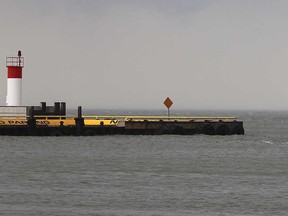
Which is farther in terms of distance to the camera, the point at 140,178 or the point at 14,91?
the point at 14,91

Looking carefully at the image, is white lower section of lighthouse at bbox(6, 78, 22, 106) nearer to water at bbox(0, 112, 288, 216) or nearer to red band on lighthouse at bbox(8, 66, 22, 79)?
red band on lighthouse at bbox(8, 66, 22, 79)

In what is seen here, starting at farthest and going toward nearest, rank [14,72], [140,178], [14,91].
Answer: [14,72] < [14,91] < [140,178]

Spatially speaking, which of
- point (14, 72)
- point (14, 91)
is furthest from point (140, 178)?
point (14, 72)

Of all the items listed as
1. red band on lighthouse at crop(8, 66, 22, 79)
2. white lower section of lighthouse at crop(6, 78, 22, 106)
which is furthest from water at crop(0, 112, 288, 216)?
red band on lighthouse at crop(8, 66, 22, 79)

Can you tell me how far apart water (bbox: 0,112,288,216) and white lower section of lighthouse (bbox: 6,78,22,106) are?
3.19 m

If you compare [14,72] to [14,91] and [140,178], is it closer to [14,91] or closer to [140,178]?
[14,91]

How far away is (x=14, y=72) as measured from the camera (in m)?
68.2

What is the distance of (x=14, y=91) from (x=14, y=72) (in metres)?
1.72

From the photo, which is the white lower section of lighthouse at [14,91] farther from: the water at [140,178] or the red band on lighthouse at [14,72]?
the water at [140,178]

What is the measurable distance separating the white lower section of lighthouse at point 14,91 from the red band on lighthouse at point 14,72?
288 mm

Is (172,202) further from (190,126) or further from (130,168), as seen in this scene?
(190,126)

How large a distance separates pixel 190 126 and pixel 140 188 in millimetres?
34325

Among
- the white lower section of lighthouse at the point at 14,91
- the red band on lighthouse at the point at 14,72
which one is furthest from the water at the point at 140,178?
the red band on lighthouse at the point at 14,72

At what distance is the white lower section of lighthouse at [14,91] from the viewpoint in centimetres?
6775
